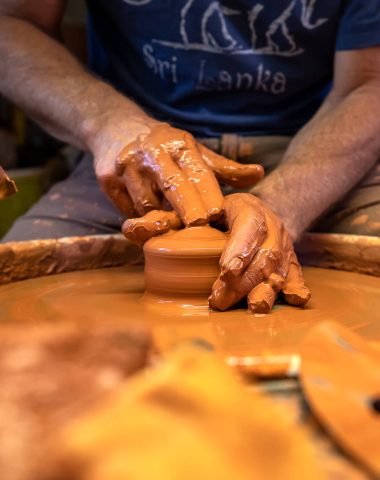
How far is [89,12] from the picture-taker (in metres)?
2.13

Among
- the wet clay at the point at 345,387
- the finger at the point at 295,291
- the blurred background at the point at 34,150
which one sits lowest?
the blurred background at the point at 34,150

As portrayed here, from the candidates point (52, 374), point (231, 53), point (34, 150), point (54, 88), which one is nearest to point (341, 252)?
point (231, 53)

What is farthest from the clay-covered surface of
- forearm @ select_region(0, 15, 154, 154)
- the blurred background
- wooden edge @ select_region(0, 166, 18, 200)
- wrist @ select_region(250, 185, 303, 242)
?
the blurred background

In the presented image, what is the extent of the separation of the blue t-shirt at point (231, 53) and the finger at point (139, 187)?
2.35ft

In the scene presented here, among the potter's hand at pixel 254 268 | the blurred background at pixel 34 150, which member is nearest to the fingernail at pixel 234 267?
the potter's hand at pixel 254 268

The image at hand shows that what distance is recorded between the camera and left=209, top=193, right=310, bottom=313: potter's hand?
1.09m

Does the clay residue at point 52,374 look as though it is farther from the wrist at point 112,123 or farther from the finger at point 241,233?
the wrist at point 112,123

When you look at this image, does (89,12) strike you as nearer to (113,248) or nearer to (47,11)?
(47,11)

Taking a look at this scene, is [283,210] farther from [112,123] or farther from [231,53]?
[231,53]

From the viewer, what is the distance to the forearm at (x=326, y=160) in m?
1.61

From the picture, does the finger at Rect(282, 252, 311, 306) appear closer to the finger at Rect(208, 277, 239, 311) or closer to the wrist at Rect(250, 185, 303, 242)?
the finger at Rect(208, 277, 239, 311)

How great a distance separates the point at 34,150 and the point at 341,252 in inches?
104

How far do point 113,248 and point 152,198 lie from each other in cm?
26

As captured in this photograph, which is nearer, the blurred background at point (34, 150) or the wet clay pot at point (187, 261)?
the wet clay pot at point (187, 261)
